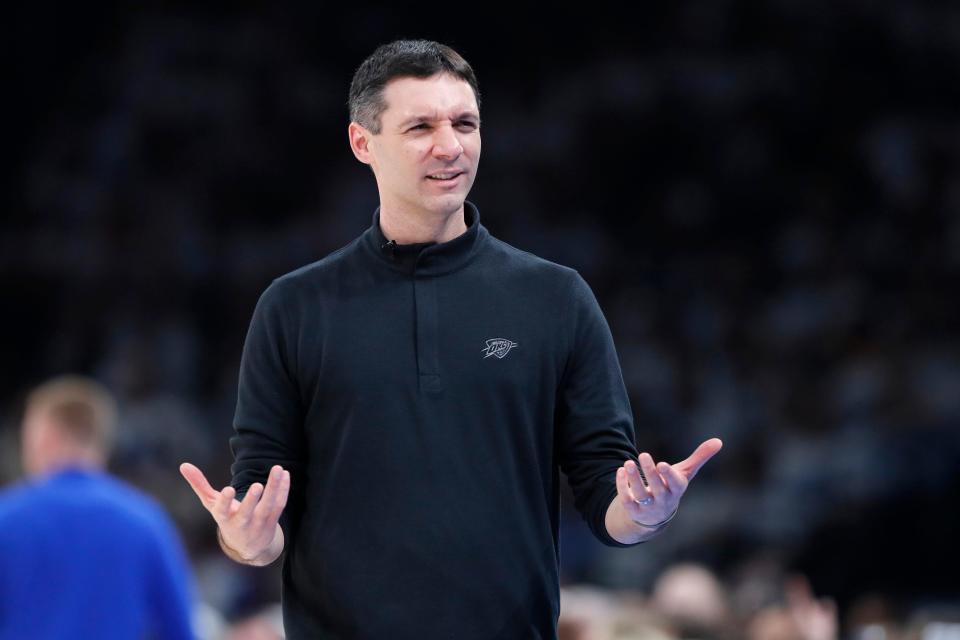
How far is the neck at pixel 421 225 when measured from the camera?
8.60 feet

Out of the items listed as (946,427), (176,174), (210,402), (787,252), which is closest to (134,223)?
(176,174)

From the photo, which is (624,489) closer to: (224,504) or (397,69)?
(224,504)

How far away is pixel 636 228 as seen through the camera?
10.8m

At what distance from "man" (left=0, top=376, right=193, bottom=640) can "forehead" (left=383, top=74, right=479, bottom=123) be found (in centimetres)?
251

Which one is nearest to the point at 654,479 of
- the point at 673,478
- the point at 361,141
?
the point at 673,478

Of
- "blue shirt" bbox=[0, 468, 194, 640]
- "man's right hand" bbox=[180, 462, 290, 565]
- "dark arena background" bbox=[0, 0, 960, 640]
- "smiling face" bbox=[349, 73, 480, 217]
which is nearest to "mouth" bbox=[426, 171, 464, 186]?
"smiling face" bbox=[349, 73, 480, 217]

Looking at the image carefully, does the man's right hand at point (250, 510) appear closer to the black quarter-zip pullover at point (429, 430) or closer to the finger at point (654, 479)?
the black quarter-zip pullover at point (429, 430)

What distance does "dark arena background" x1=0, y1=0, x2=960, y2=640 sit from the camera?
837 cm

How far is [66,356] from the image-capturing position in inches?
419

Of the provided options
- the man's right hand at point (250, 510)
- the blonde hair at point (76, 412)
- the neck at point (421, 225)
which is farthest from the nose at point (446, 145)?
the blonde hair at point (76, 412)

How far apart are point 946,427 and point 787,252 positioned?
6.76ft

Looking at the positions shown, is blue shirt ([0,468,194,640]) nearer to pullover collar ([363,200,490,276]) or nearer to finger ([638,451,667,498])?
pullover collar ([363,200,490,276])

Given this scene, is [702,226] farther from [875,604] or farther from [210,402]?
[875,604]

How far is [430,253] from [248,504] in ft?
1.87
